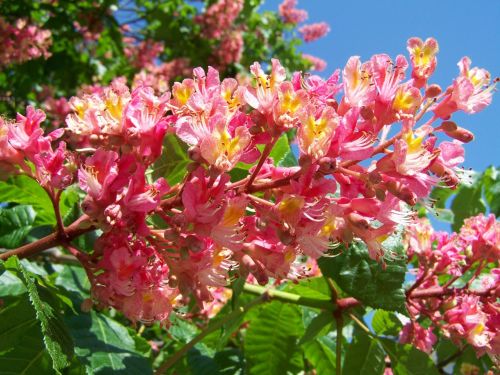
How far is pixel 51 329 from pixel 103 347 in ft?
1.46

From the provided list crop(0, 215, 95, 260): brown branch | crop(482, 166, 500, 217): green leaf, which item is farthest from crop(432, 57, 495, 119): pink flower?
crop(482, 166, 500, 217): green leaf

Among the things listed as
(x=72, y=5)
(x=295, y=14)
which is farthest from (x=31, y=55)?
(x=295, y=14)

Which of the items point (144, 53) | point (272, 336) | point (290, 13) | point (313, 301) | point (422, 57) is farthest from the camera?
point (290, 13)

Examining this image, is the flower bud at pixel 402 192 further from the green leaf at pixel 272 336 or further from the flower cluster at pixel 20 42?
the flower cluster at pixel 20 42

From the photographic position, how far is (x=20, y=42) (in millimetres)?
4520

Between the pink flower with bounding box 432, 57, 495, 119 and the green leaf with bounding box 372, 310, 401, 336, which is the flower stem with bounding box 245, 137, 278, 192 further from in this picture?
the green leaf with bounding box 372, 310, 401, 336

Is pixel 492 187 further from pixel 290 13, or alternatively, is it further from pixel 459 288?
pixel 290 13

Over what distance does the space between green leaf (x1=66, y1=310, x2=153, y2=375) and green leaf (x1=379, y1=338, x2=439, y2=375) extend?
756 millimetres

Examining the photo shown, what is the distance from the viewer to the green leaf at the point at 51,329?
1103 mm

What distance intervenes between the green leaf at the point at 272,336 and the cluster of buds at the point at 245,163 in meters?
0.74

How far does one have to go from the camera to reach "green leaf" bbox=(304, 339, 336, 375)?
212 cm

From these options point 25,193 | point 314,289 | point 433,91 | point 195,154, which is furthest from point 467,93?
point 25,193

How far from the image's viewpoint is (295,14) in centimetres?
849

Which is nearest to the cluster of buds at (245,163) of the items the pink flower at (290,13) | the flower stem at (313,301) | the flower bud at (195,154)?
the flower bud at (195,154)
